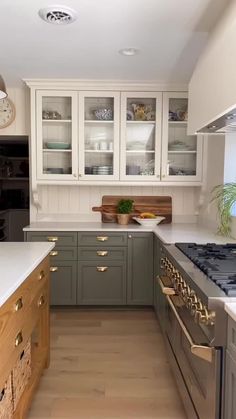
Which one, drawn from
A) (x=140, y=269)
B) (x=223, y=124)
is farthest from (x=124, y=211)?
(x=223, y=124)

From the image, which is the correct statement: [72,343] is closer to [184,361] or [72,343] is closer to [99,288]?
[99,288]

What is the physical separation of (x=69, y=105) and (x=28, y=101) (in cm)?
50

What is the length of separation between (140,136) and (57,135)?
88 cm

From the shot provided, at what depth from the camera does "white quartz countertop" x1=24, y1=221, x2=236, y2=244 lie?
280 cm

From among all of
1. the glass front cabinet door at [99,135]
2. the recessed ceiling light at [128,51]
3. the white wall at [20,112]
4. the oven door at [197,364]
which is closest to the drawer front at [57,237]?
the glass front cabinet door at [99,135]

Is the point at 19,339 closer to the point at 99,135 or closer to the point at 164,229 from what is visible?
the point at 164,229

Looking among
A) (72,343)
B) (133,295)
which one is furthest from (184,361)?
(133,295)

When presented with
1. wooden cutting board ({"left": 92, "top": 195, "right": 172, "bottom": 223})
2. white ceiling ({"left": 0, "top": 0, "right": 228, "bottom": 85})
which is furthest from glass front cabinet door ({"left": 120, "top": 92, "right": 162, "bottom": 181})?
wooden cutting board ({"left": 92, "top": 195, "right": 172, "bottom": 223})

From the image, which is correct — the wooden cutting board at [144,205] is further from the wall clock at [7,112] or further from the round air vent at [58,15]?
the round air vent at [58,15]

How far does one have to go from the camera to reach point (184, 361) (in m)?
1.87

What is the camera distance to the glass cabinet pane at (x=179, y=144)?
3.64 metres

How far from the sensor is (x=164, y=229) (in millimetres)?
3391

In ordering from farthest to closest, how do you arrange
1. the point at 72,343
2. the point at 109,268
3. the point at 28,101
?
the point at 28,101, the point at 109,268, the point at 72,343

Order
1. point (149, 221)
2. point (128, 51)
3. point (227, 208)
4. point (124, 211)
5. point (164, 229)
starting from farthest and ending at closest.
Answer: point (124, 211) → point (149, 221) → point (164, 229) → point (227, 208) → point (128, 51)
